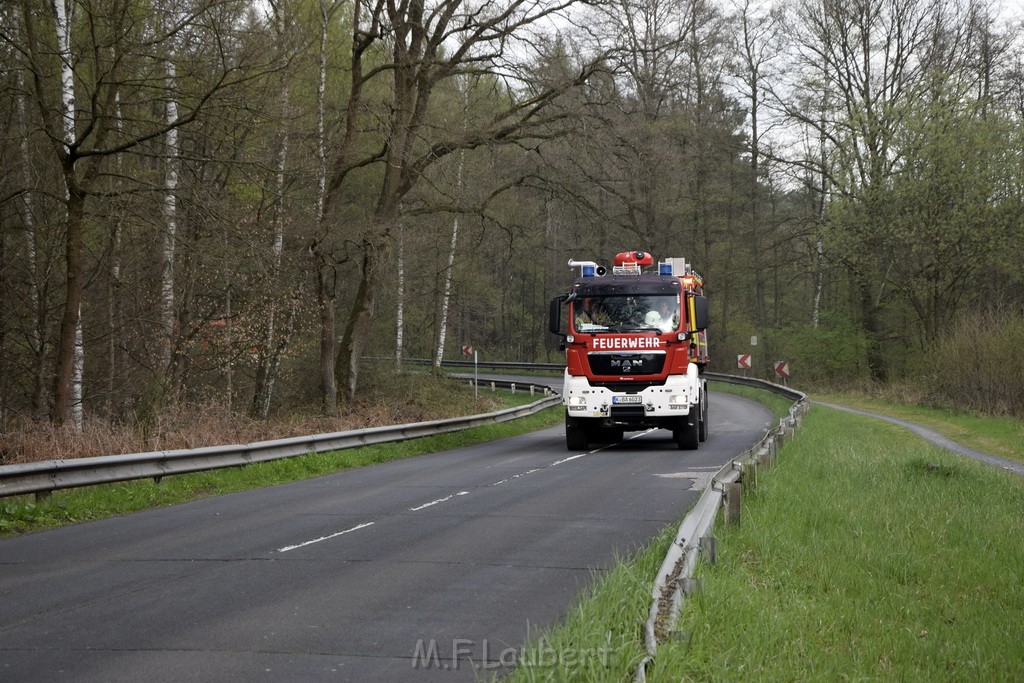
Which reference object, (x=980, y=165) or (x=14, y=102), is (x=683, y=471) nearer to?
(x=14, y=102)

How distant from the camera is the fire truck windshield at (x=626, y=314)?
20.5 meters

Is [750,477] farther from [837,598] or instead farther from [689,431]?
[689,431]

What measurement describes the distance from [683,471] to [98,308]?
14.2 metres

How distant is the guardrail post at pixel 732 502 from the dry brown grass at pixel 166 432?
8693 mm

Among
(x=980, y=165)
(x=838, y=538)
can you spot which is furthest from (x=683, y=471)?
(x=980, y=165)

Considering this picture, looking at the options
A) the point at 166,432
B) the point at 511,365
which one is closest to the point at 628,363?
the point at 166,432

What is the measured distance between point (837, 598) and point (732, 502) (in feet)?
7.34

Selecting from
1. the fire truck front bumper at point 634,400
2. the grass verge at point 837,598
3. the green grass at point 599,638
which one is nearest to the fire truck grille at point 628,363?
the fire truck front bumper at point 634,400

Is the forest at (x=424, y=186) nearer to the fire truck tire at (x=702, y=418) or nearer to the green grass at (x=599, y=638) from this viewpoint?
the fire truck tire at (x=702, y=418)

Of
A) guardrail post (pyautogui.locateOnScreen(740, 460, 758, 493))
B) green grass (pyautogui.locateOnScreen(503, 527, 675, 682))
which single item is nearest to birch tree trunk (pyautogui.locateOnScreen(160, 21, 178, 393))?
guardrail post (pyautogui.locateOnScreen(740, 460, 758, 493))

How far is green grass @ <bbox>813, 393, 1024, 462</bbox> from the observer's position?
23.7 m

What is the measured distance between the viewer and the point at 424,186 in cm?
3716

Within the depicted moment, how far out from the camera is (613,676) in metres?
4.97

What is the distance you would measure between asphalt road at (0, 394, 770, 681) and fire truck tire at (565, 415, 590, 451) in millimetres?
6043
